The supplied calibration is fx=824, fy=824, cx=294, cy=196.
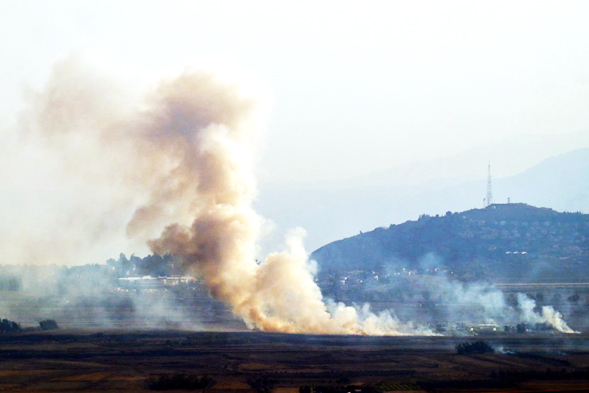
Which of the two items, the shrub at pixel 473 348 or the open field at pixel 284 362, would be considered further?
the shrub at pixel 473 348

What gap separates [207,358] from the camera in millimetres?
106000

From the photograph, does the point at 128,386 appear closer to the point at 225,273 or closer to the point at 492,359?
the point at 225,273

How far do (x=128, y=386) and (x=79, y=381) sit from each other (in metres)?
7.27

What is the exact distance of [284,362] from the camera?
102 metres

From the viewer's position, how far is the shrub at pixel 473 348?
11181 cm

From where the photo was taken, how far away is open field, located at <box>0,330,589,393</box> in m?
90.2

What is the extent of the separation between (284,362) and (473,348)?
28.0 metres

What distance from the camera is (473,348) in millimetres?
113062

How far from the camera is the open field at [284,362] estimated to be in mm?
90250

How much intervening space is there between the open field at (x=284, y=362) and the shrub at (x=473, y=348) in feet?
4.92

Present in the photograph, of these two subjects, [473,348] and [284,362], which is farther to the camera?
[473,348]

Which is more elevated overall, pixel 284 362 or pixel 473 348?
pixel 473 348

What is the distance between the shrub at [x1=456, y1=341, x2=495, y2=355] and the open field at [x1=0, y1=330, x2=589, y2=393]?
1.50 meters

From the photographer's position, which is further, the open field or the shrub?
the shrub
